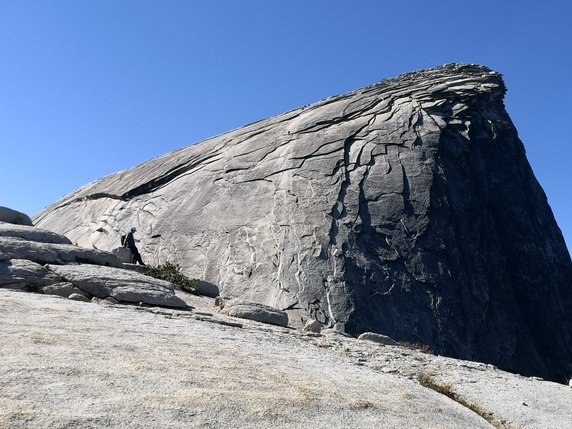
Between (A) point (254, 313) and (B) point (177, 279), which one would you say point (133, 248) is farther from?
(A) point (254, 313)

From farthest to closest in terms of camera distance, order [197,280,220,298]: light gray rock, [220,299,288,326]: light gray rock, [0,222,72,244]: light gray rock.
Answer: [197,280,220,298]: light gray rock < [0,222,72,244]: light gray rock < [220,299,288,326]: light gray rock

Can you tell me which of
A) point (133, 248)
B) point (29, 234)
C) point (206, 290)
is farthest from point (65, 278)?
point (133, 248)

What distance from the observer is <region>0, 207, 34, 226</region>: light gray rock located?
19.9 meters

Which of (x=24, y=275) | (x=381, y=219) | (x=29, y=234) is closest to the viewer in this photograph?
(x=24, y=275)

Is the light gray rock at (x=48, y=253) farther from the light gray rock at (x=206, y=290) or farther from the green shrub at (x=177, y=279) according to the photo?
the light gray rock at (x=206, y=290)

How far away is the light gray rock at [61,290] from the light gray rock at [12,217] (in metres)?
7.88

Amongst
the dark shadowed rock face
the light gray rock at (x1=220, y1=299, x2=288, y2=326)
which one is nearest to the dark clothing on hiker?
the dark shadowed rock face

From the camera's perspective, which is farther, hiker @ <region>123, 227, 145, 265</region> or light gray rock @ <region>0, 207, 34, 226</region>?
hiker @ <region>123, 227, 145, 265</region>

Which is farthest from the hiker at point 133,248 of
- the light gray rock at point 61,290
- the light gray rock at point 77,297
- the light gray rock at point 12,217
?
the light gray rock at point 77,297

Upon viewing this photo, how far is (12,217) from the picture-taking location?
66.4 feet

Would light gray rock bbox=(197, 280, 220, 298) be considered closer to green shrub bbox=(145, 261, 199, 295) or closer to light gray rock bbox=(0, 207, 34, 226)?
green shrub bbox=(145, 261, 199, 295)

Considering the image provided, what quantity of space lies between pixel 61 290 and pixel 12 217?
867 centimetres

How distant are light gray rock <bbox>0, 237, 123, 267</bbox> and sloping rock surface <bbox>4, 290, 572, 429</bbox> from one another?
142 inches

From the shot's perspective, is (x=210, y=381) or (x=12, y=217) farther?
(x=12, y=217)
